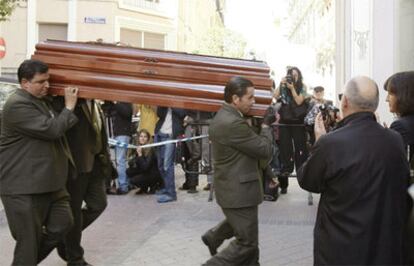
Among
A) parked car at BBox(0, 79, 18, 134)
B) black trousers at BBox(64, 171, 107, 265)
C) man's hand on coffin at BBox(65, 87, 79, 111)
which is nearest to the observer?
man's hand on coffin at BBox(65, 87, 79, 111)

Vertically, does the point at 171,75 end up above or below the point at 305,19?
below

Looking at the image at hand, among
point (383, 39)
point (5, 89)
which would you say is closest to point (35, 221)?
point (383, 39)

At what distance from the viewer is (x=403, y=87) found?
4.27m

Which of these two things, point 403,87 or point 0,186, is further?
point 0,186

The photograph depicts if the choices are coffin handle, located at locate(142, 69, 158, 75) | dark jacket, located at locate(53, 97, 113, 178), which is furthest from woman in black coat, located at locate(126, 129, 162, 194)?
coffin handle, located at locate(142, 69, 158, 75)

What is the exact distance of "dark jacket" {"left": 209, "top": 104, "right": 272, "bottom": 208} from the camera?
17.3 feet

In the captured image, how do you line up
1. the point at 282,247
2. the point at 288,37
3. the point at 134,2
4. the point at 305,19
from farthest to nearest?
the point at 288,37 → the point at 305,19 → the point at 134,2 → the point at 282,247

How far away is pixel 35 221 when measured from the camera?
503 cm

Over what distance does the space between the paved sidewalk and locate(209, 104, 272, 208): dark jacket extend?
1.23 meters

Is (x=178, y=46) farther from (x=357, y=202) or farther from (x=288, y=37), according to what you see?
(x=288, y=37)

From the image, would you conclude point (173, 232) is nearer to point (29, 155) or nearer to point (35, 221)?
point (35, 221)

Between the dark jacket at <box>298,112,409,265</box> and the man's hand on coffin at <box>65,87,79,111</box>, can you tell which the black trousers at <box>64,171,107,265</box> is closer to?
the man's hand on coffin at <box>65,87,79,111</box>

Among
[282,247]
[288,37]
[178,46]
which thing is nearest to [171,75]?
[282,247]

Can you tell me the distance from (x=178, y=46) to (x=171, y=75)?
96.4 feet
